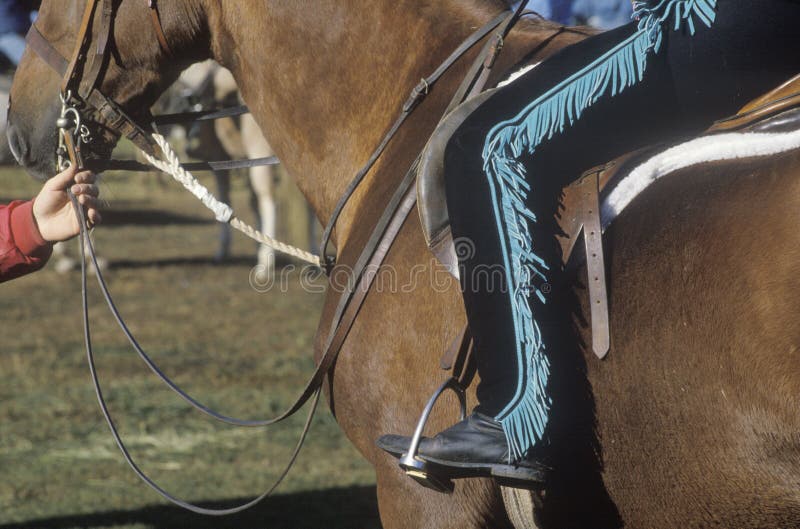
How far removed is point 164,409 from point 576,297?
454cm

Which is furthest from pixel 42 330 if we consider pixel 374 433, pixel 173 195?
pixel 173 195

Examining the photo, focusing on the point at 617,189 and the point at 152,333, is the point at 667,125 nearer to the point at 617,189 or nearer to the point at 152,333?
the point at 617,189

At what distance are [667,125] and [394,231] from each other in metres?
0.75

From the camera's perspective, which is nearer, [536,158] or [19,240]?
[536,158]

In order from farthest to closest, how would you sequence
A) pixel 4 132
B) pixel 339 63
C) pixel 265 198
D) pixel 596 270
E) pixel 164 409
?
pixel 265 198
pixel 164 409
pixel 4 132
pixel 339 63
pixel 596 270

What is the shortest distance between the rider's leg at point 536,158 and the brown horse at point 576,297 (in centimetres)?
12

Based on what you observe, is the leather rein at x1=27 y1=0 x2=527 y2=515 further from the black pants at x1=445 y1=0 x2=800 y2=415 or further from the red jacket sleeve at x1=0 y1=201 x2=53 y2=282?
the black pants at x1=445 y1=0 x2=800 y2=415

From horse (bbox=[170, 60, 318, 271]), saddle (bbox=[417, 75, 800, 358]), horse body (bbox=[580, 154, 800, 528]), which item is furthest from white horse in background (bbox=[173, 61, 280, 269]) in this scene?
horse body (bbox=[580, 154, 800, 528])

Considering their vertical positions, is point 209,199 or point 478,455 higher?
point 209,199

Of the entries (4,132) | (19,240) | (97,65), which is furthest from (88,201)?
(4,132)

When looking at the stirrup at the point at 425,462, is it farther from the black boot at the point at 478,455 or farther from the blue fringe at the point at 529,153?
the blue fringe at the point at 529,153

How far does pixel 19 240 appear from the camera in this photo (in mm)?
3109

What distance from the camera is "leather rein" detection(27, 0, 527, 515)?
8.46 feet

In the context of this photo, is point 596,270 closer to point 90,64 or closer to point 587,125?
point 587,125
